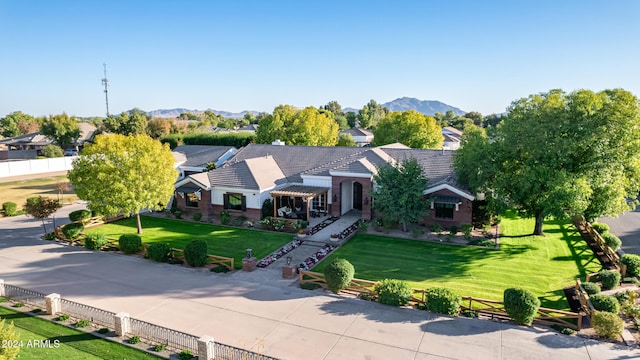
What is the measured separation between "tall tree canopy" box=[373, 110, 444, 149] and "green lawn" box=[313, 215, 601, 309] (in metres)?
29.5

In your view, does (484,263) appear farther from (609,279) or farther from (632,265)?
(632,265)

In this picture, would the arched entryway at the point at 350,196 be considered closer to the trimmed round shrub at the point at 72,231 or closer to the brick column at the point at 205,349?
the trimmed round shrub at the point at 72,231

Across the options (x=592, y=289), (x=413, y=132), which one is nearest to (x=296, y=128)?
(x=413, y=132)

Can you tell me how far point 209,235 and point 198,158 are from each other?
63.7 ft

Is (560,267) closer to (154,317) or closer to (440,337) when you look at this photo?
(440,337)

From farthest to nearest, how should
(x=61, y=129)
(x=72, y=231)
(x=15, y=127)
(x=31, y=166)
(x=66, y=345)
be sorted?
(x=15, y=127) < (x=61, y=129) < (x=31, y=166) < (x=72, y=231) < (x=66, y=345)

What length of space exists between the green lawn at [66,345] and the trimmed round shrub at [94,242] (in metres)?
9.44

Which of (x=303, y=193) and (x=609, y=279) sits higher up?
(x=303, y=193)

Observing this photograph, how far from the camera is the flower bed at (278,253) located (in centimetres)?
2362

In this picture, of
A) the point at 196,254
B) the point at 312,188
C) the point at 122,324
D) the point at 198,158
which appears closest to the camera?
the point at 122,324

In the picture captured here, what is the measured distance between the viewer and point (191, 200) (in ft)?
116

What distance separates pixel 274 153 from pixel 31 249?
881 inches

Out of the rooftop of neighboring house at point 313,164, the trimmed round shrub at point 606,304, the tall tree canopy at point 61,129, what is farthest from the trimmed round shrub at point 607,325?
the tall tree canopy at point 61,129

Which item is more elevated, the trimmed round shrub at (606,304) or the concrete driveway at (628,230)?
the trimmed round shrub at (606,304)
